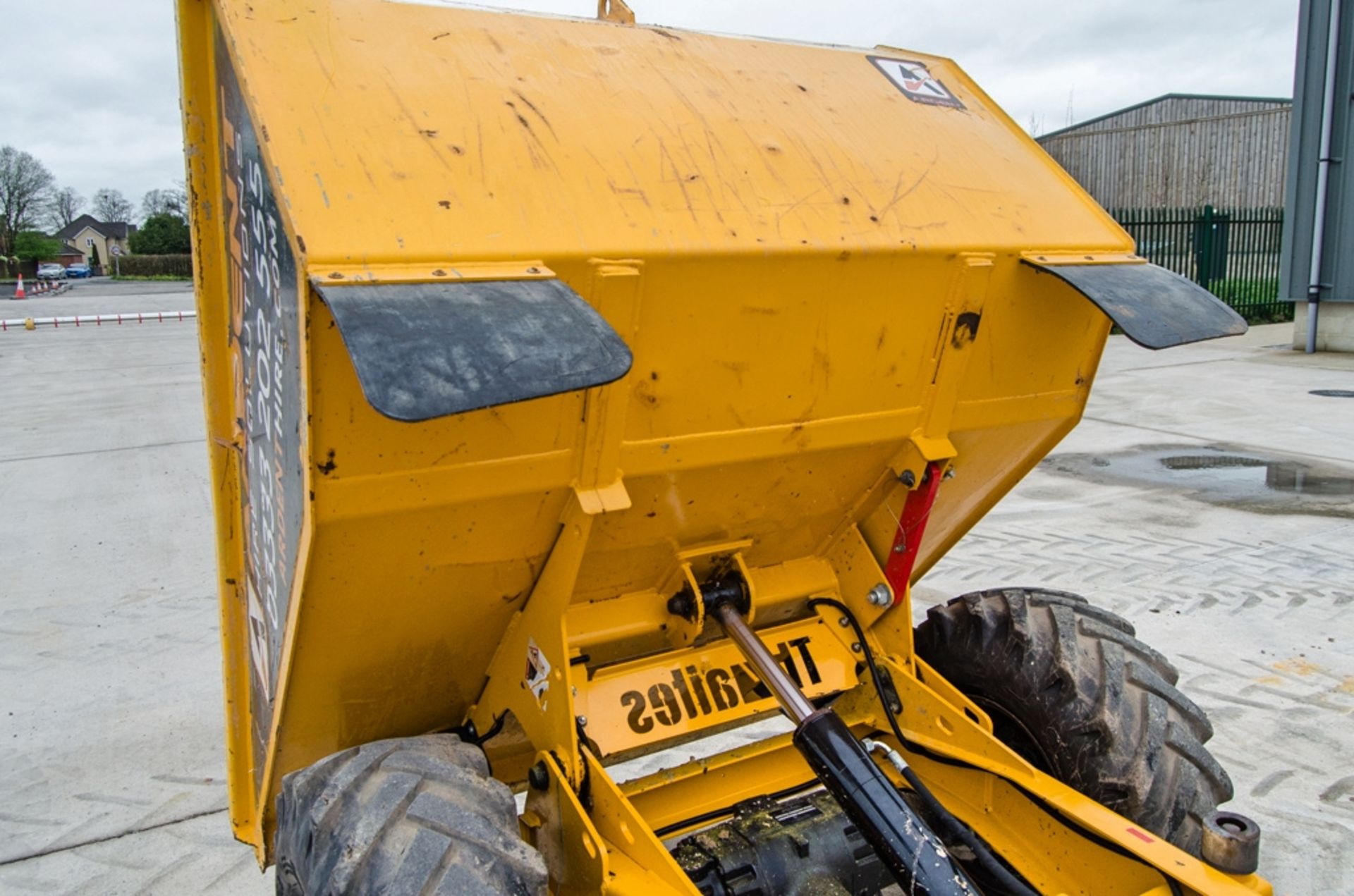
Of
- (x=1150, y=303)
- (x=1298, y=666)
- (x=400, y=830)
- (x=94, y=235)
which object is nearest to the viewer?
(x=400, y=830)

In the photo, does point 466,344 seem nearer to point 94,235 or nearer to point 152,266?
point 152,266

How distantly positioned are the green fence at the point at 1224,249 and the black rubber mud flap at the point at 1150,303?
1628 cm

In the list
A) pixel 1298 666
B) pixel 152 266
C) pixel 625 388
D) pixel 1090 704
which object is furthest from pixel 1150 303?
pixel 152 266

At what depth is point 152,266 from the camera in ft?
204

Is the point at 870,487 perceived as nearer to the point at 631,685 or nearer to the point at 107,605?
the point at 631,685

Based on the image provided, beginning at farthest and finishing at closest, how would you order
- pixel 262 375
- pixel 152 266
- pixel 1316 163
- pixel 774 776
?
pixel 152 266 → pixel 1316 163 → pixel 774 776 → pixel 262 375

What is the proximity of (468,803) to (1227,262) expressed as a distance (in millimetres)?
19203

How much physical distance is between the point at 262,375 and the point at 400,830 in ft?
2.91

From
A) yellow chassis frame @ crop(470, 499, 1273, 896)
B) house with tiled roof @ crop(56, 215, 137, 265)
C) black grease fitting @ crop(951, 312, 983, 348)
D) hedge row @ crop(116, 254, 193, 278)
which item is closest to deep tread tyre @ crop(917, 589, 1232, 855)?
yellow chassis frame @ crop(470, 499, 1273, 896)

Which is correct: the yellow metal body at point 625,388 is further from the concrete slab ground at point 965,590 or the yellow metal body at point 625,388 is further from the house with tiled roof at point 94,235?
the house with tiled roof at point 94,235

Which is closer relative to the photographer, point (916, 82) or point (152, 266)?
point (916, 82)

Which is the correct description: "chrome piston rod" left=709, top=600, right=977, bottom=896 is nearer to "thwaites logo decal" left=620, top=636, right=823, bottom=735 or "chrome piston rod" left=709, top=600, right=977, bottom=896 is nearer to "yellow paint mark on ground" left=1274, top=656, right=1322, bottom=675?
"thwaites logo decal" left=620, top=636, right=823, bottom=735

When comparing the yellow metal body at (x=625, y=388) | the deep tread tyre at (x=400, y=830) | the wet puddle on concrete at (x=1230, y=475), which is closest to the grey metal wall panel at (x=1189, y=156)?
the wet puddle on concrete at (x=1230, y=475)

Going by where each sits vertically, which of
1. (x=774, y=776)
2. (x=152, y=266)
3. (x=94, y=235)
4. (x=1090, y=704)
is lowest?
(x=774, y=776)
